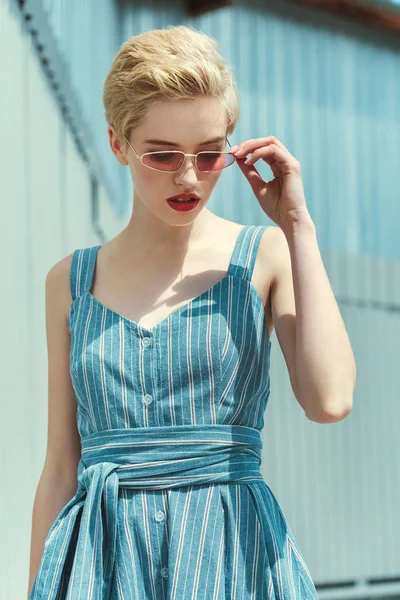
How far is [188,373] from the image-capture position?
1.63 metres

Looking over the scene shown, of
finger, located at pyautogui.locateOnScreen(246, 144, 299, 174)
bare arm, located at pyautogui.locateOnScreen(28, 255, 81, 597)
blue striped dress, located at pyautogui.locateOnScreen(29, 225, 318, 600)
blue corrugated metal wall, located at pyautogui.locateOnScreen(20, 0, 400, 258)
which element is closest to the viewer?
blue striped dress, located at pyautogui.locateOnScreen(29, 225, 318, 600)

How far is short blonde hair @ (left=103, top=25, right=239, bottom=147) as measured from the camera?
1621 mm

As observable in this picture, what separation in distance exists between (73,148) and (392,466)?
499cm

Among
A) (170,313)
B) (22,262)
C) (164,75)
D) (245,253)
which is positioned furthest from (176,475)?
(22,262)

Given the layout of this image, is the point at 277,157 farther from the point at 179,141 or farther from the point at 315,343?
the point at 315,343

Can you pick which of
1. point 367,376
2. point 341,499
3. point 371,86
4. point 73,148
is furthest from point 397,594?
point 73,148

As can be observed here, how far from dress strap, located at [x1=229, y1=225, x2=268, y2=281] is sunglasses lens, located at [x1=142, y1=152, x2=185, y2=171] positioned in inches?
8.1

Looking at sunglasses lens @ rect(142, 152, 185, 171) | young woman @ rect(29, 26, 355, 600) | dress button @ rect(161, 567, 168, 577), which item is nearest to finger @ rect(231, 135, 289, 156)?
young woman @ rect(29, 26, 355, 600)

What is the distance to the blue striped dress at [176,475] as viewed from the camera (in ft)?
5.17

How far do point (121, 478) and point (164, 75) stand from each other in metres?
0.62

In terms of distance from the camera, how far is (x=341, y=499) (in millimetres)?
8688

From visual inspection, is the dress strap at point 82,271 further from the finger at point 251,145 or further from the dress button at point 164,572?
the dress button at point 164,572

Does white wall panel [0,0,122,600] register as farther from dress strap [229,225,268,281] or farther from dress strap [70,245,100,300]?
dress strap [229,225,268,281]

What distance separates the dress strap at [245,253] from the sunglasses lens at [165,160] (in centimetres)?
21
